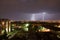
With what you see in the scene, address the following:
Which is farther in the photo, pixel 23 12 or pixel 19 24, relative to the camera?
pixel 19 24

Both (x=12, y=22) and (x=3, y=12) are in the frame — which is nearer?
(x=3, y=12)

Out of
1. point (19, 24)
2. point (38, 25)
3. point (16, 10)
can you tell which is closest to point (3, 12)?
point (16, 10)

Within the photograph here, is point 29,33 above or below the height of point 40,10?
below

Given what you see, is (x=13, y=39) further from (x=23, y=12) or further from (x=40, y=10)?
(x=40, y=10)

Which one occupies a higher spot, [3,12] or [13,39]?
[3,12]

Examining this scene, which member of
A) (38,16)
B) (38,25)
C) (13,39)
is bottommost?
(13,39)

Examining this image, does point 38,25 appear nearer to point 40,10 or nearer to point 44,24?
point 44,24

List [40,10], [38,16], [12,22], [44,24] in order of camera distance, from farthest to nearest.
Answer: [12,22] → [44,24] → [40,10] → [38,16]

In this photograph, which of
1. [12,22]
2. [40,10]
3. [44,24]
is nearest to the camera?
[40,10]

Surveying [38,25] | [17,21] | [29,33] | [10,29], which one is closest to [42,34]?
[29,33]
